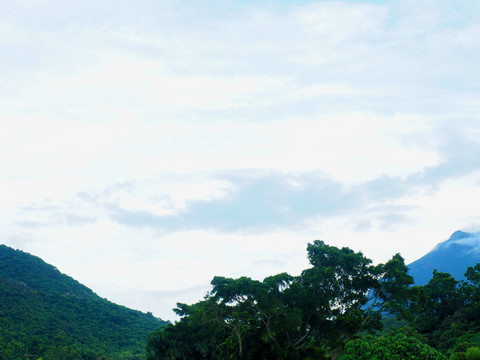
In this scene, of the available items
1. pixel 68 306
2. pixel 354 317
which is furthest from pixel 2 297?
pixel 354 317

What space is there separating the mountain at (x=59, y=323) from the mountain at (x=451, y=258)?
4888 inches

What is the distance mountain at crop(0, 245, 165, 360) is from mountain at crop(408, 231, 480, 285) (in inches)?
4888

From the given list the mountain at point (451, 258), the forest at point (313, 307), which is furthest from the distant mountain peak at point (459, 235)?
the forest at point (313, 307)

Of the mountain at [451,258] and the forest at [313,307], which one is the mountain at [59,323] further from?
the mountain at [451,258]

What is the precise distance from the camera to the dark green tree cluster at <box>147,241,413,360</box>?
2562 centimetres

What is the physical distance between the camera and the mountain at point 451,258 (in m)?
160

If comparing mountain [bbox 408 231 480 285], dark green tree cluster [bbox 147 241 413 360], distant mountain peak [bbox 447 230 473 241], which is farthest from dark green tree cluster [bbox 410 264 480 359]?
distant mountain peak [bbox 447 230 473 241]

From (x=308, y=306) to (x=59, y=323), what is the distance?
45921 mm

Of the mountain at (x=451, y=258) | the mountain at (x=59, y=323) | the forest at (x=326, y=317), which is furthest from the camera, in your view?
the mountain at (x=451, y=258)

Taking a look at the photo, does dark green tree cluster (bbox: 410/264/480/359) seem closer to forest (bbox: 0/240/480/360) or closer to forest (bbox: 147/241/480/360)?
forest (bbox: 0/240/480/360)

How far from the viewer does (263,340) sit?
25.2 meters

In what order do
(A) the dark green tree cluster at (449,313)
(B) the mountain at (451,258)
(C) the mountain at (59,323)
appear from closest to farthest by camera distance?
1. (A) the dark green tree cluster at (449,313)
2. (C) the mountain at (59,323)
3. (B) the mountain at (451,258)

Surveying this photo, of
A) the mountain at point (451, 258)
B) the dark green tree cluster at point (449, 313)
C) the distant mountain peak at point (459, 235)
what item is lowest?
the dark green tree cluster at point (449, 313)

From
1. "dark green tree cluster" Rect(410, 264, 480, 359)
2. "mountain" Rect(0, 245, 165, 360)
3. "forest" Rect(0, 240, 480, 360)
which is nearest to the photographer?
"forest" Rect(0, 240, 480, 360)
